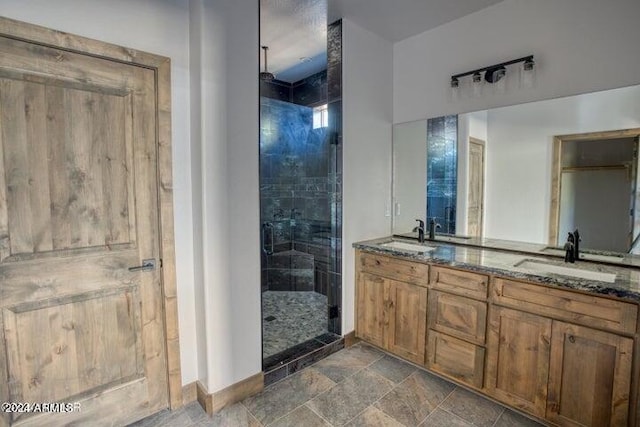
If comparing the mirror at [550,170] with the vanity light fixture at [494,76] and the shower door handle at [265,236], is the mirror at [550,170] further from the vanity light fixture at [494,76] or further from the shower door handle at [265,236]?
the shower door handle at [265,236]

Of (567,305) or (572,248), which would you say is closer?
(567,305)

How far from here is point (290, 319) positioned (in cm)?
333

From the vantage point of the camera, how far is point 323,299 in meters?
3.96

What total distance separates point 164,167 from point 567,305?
7.95 feet

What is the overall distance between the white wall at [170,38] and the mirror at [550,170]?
2.02 metres

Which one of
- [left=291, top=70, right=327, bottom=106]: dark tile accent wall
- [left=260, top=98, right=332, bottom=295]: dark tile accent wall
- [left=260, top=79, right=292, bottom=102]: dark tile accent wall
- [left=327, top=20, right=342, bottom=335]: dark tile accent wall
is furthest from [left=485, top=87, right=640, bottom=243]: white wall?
[left=260, top=79, right=292, bottom=102]: dark tile accent wall

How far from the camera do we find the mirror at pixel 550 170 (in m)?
2.05

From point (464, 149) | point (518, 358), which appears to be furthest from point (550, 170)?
point (518, 358)

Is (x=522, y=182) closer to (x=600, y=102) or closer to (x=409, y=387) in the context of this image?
(x=600, y=102)

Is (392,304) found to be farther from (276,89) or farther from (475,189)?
(276,89)

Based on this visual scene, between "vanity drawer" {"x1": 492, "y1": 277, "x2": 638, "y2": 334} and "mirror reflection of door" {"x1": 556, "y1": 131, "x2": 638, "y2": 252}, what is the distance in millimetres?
651

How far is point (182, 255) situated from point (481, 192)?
2.37m

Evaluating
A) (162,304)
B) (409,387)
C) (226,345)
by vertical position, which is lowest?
(409,387)

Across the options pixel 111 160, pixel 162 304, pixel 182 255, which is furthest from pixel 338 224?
pixel 111 160
